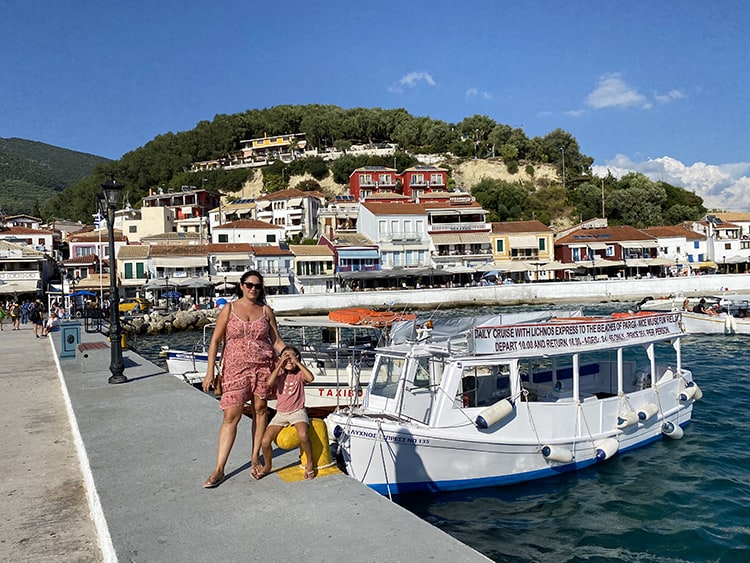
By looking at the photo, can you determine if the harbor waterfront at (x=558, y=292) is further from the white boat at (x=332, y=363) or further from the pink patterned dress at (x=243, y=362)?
the pink patterned dress at (x=243, y=362)

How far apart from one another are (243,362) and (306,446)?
1.06 meters

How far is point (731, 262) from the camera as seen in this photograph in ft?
224

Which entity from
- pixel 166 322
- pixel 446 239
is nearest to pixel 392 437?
pixel 166 322

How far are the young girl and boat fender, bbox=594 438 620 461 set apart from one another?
8.05 meters

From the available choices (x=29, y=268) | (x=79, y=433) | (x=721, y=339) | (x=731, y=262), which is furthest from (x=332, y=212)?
(x=79, y=433)

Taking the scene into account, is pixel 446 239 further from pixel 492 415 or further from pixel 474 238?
pixel 492 415

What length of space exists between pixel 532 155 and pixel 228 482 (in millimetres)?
111577

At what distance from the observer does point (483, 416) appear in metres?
10.6

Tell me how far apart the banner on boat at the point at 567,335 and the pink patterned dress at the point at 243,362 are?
5.83 m

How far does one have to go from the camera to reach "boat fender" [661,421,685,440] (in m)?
14.0

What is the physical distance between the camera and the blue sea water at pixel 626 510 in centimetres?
902

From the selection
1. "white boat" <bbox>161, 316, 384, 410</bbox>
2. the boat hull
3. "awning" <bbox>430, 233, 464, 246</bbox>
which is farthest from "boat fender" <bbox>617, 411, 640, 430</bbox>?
"awning" <bbox>430, 233, 464, 246</bbox>

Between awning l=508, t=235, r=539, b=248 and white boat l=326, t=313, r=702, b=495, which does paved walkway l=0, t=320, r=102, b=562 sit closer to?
white boat l=326, t=313, r=702, b=495

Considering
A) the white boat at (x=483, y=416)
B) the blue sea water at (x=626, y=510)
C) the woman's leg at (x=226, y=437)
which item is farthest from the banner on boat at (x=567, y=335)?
the woman's leg at (x=226, y=437)
